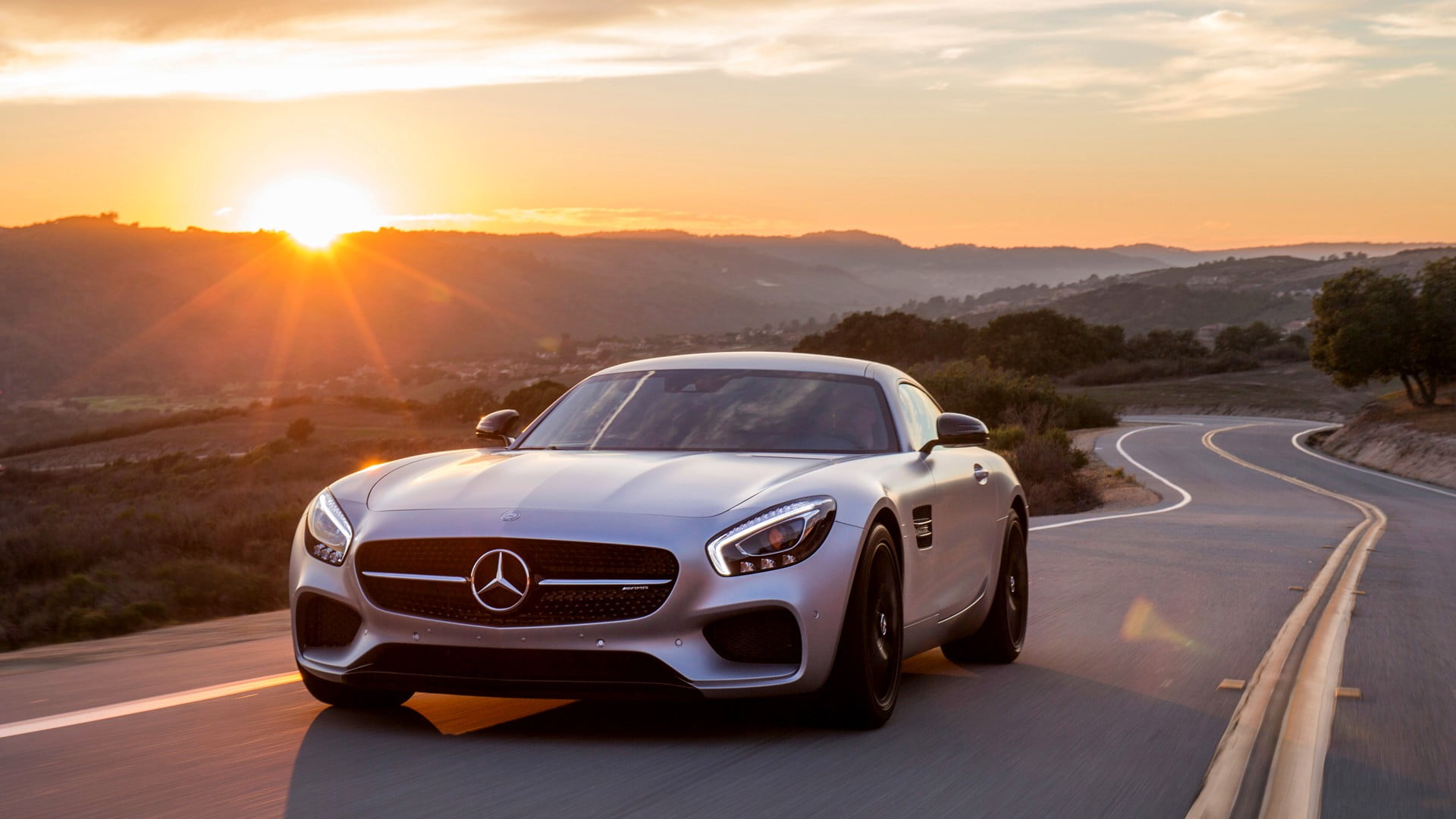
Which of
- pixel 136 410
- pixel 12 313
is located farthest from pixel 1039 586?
pixel 12 313

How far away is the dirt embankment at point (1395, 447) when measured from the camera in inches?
2077

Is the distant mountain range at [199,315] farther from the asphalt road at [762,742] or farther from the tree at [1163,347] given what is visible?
the asphalt road at [762,742]

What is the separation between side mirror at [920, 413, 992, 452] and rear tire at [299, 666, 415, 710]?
2.63 metres

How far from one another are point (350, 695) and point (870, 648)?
202 centimetres

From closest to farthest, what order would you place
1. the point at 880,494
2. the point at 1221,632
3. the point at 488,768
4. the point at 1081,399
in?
1. the point at 488,768
2. the point at 880,494
3. the point at 1221,632
4. the point at 1081,399

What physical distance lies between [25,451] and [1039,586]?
273 ft

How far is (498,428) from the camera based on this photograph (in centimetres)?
712

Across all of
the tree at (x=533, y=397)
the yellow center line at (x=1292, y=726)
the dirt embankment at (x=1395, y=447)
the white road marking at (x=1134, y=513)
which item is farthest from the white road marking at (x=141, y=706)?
the tree at (x=533, y=397)

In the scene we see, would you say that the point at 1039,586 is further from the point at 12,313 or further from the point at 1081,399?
the point at 12,313

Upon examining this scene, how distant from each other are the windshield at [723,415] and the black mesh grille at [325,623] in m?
1.50

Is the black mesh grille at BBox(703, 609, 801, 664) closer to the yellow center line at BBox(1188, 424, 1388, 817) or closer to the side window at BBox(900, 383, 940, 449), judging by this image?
the yellow center line at BBox(1188, 424, 1388, 817)

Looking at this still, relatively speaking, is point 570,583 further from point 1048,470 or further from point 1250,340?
point 1250,340

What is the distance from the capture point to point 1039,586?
40.7 feet

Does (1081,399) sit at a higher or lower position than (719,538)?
lower
